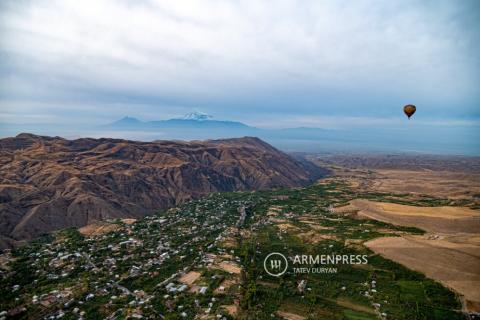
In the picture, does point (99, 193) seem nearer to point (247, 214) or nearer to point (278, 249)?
point (247, 214)

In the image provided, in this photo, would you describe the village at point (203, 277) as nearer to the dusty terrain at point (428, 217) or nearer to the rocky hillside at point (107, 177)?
the dusty terrain at point (428, 217)

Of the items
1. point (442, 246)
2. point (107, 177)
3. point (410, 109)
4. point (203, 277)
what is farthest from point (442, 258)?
point (107, 177)

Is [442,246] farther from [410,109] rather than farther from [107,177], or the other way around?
[107,177]

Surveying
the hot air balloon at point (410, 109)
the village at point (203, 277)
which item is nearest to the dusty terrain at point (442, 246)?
the village at point (203, 277)

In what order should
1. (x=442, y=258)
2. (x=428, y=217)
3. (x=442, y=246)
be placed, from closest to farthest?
1. (x=442, y=258)
2. (x=442, y=246)
3. (x=428, y=217)

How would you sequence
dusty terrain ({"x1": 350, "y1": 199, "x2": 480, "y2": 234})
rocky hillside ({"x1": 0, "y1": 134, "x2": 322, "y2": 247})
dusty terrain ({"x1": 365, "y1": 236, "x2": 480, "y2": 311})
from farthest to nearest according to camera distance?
1. rocky hillside ({"x1": 0, "y1": 134, "x2": 322, "y2": 247})
2. dusty terrain ({"x1": 350, "y1": 199, "x2": 480, "y2": 234})
3. dusty terrain ({"x1": 365, "y1": 236, "x2": 480, "y2": 311})

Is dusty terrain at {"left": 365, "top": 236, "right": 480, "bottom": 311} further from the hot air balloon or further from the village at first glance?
the hot air balloon

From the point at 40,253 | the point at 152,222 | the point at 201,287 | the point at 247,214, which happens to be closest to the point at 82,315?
the point at 201,287

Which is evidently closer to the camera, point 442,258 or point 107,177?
point 442,258

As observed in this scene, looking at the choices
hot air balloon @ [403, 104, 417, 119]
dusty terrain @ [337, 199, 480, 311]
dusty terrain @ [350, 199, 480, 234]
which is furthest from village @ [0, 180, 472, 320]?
hot air balloon @ [403, 104, 417, 119]
